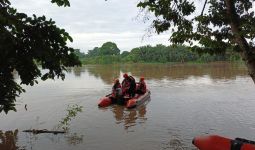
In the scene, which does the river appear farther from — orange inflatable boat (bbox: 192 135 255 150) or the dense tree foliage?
the dense tree foliage

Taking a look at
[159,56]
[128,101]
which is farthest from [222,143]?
[159,56]

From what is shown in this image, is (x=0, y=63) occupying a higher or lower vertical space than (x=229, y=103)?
higher

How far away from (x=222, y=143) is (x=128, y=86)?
9.83m

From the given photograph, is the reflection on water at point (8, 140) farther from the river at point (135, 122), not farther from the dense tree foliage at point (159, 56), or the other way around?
the dense tree foliage at point (159, 56)

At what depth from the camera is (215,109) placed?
55.6 ft

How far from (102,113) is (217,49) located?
27.6 ft

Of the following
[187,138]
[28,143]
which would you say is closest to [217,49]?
[187,138]

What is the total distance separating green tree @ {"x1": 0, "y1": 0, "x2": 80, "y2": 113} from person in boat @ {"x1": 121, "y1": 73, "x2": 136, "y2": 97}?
40.8 feet

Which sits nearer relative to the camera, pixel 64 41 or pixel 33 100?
pixel 64 41

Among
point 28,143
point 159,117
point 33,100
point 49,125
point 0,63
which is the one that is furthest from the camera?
point 33,100

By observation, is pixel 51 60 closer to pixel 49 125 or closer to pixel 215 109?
pixel 49 125

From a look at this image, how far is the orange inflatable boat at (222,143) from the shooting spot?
26.0 ft

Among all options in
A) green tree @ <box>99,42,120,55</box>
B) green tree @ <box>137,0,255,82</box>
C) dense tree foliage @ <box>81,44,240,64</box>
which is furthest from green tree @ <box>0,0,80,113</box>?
green tree @ <box>99,42,120,55</box>

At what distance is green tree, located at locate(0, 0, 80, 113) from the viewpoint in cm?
468
